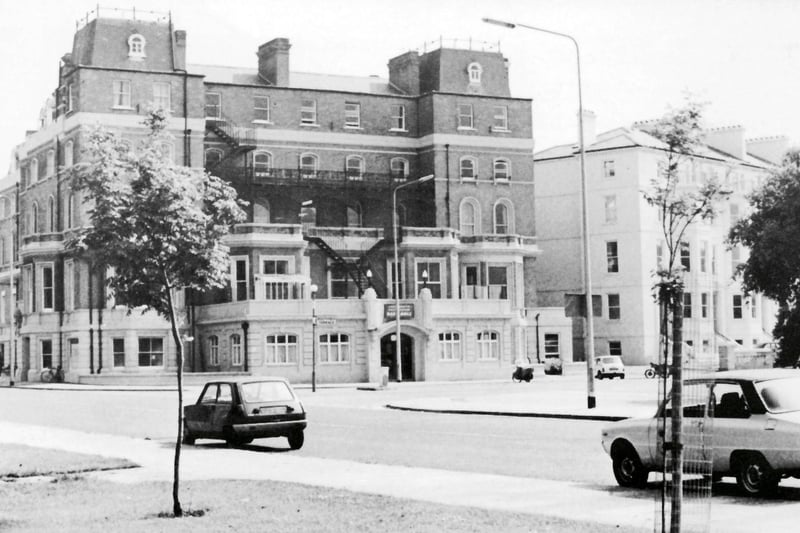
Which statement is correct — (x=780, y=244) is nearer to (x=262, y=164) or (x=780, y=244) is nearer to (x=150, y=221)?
(x=150, y=221)

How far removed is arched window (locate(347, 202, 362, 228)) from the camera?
7344 centimetres

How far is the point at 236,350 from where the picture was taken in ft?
202

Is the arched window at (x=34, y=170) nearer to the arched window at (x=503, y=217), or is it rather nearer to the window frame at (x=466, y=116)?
the window frame at (x=466, y=116)

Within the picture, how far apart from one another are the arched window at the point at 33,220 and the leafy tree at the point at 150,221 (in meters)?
58.9

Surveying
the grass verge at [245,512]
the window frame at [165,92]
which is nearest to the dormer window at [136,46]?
the window frame at [165,92]

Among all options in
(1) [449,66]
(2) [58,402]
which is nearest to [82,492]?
(2) [58,402]

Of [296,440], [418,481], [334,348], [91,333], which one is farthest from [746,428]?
[91,333]

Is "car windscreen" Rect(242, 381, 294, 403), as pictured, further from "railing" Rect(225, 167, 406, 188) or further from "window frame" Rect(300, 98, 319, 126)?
"window frame" Rect(300, 98, 319, 126)

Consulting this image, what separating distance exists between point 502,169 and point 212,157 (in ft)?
61.0

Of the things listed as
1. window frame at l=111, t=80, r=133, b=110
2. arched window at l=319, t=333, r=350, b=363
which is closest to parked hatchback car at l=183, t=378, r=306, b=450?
arched window at l=319, t=333, r=350, b=363

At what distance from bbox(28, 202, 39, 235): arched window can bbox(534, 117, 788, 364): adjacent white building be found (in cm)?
3462

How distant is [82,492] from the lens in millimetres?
Answer: 15234

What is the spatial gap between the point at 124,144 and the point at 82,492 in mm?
4659

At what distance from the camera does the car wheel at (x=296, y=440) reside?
883 inches
